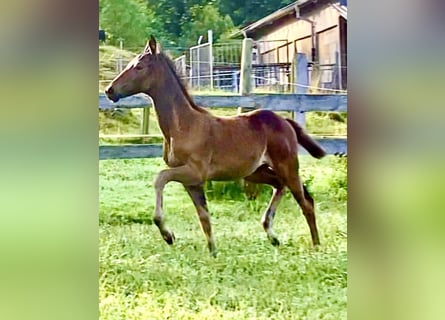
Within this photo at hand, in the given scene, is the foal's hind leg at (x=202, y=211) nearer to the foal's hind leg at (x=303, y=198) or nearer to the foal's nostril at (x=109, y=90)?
the foal's hind leg at (x=303, y=198)

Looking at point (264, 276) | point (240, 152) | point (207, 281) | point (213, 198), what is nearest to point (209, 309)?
point (207, 281)

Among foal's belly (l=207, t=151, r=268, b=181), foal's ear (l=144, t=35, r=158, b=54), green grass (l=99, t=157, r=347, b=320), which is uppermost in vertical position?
foal's ear (l=144, t=35, r=158, b=54)

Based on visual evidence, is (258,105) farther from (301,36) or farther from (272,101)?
→ (301,36)

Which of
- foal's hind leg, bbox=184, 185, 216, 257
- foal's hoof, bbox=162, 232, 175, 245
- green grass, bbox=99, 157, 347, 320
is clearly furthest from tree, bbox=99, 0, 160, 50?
foal's hoof, bbox=162, 232, 175, 245

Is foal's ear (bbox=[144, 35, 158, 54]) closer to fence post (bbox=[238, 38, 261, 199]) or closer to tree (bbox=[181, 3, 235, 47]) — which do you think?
tree (bbox=[181, 3, 235, 47])

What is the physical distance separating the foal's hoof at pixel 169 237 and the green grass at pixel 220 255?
0.06ft

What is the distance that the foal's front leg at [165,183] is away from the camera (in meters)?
2.04

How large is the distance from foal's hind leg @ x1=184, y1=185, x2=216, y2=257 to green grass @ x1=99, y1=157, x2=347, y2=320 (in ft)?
0.06

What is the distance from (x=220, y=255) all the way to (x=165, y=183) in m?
→ 0.32

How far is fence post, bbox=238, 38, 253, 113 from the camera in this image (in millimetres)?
2051

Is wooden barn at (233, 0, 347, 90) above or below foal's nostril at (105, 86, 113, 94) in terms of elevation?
above

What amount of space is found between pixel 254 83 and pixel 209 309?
32.0 inches
